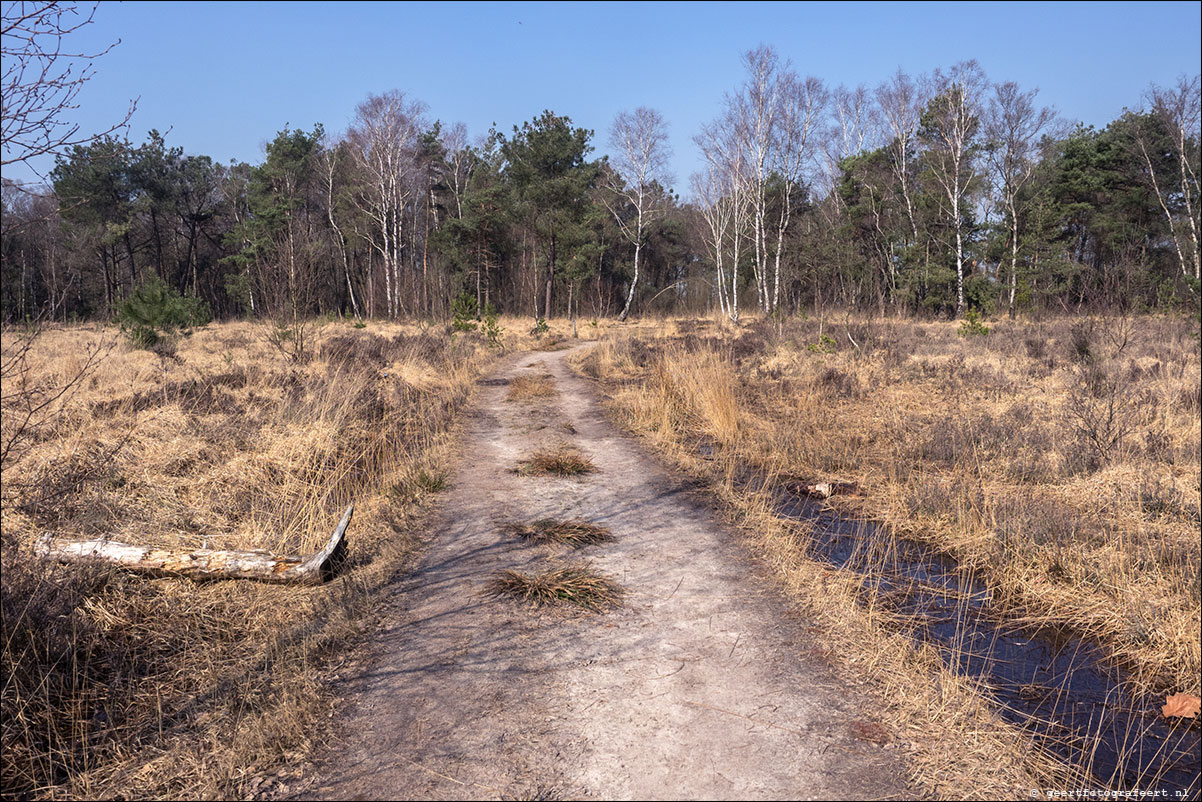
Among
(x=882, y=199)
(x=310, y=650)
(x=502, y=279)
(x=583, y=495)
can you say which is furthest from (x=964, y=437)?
(x=502, y=279)

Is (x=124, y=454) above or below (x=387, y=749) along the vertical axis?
above

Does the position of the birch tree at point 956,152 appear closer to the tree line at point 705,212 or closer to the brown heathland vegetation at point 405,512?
the tree line at point 705,212

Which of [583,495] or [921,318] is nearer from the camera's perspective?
[583,495]

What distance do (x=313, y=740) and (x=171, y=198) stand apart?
1822 inches

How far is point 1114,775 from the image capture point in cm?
299

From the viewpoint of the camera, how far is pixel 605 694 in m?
3.43

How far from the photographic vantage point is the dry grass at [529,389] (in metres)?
13.0

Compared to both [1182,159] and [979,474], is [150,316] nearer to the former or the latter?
[979,474]

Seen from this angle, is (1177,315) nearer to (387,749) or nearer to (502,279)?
(387,749)

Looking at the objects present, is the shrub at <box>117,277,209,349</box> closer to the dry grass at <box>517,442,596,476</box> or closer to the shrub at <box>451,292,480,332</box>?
the shrub at <box>451,292,480,332</box>

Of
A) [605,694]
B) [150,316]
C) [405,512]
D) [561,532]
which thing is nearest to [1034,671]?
[605,694]

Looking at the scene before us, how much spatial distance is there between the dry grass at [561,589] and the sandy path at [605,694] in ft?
0.41

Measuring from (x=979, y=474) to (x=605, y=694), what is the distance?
5.59 metres

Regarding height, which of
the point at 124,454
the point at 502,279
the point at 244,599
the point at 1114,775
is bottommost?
the point at 1114,775
